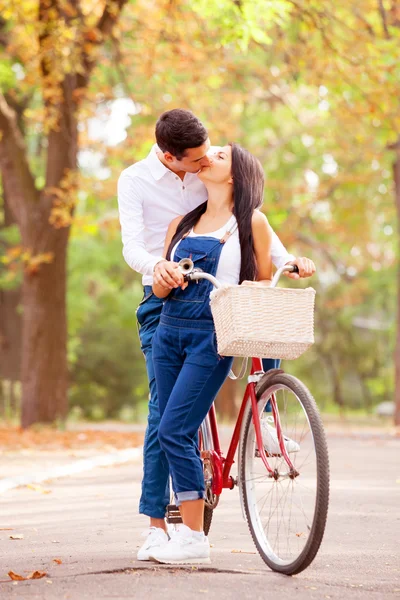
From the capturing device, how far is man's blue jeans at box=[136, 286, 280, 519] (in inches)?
217

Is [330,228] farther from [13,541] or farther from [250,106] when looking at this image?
[13,541]

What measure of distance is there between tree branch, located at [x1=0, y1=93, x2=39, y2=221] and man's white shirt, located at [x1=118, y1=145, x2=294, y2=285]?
12466mm

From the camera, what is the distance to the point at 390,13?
20984 mm

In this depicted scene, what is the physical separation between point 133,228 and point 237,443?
3.76 ft

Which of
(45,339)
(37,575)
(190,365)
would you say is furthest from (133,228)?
(45,339)

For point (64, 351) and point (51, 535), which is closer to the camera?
point (51, 535)

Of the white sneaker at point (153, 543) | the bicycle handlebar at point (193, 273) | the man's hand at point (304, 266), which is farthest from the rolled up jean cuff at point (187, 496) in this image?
the man's hand at point (304, 266)

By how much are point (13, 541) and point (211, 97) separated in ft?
55.6

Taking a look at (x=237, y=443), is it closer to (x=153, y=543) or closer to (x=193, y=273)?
(x=153, y=543)

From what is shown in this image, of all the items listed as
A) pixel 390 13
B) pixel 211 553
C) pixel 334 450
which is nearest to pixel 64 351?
pixel 334 450

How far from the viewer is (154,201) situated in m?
5.53

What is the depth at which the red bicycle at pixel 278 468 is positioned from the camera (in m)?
4.75

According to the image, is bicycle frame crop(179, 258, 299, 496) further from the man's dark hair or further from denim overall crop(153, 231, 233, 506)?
the man's dark hair

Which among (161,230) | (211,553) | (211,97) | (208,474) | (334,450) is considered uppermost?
(211,97)
